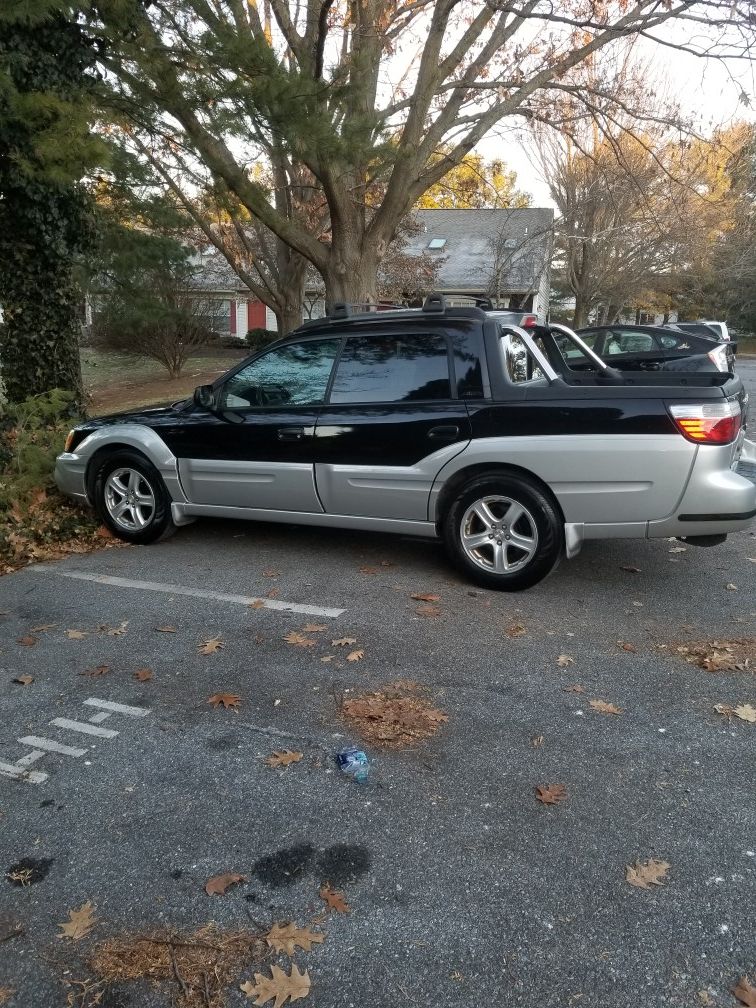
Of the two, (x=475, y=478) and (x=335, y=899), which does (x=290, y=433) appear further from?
(x=335, y=899)

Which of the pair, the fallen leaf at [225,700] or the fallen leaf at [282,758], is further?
the fallen leaf at [225,700]

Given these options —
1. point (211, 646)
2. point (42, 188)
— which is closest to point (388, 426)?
point (211, 646)

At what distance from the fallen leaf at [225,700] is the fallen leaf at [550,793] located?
4.93 ft

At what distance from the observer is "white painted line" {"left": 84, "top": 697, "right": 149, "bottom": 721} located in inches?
145

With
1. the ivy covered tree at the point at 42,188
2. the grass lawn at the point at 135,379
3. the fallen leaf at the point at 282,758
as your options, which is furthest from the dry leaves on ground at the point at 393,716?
the grass lawn at the point at 135,379

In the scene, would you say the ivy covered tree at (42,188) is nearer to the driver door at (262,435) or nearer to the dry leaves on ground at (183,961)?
the driver door at (262,435)

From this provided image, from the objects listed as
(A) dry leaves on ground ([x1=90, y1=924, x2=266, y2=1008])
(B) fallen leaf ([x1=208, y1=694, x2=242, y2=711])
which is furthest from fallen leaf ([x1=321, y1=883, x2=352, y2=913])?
(B) fallen leaf ([x1=208, y1=694, x2=242, y2=711])

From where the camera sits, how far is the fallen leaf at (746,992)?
82.7 inches

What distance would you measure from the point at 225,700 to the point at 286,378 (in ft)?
9.32

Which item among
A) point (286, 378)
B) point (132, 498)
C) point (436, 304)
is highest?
point (436, 304)

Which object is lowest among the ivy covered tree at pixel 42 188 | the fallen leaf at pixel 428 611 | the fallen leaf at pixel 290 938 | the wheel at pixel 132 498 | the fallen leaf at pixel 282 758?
the fallen leaf at pixel 290 938

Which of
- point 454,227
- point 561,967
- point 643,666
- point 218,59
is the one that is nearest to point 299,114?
point 218,59

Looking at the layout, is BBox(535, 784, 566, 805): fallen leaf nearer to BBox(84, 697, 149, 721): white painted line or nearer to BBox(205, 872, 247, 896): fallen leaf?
BBox(205, 872, 247, 896): fallen leaf

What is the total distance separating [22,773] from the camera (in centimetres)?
321
